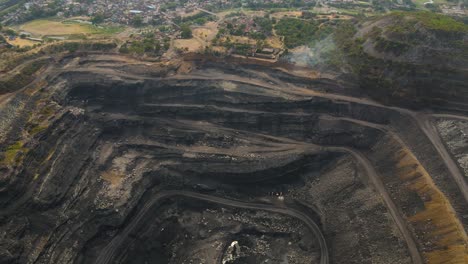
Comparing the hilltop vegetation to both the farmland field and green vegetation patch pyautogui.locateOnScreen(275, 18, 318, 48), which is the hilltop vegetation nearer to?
green vegetation patch pyautogui.locateOnScreen(275, 18, 318, 48)

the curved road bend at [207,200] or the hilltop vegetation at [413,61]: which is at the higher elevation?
the hilltop vegetation at [413,61]

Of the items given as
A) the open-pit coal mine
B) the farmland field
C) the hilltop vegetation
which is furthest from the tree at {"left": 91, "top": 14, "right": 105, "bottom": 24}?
the hilltop vegetation

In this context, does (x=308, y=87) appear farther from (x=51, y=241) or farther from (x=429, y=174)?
(x=51, y=241)

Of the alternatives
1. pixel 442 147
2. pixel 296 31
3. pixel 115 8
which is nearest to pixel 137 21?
pixel 115 8

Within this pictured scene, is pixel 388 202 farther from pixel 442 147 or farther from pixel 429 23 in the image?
pixel 429 23

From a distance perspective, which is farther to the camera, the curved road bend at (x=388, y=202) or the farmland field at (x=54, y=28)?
the farmland field at (x=54, y=28)

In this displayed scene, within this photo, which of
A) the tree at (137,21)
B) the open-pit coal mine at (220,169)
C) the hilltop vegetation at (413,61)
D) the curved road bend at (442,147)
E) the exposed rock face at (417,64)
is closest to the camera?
the curved road bend at (442,147)

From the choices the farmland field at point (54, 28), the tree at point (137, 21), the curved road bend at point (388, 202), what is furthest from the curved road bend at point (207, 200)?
the tree at point (137, 21)

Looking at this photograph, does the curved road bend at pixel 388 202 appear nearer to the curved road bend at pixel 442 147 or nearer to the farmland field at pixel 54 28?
the curved road bend at pixel 442 147
